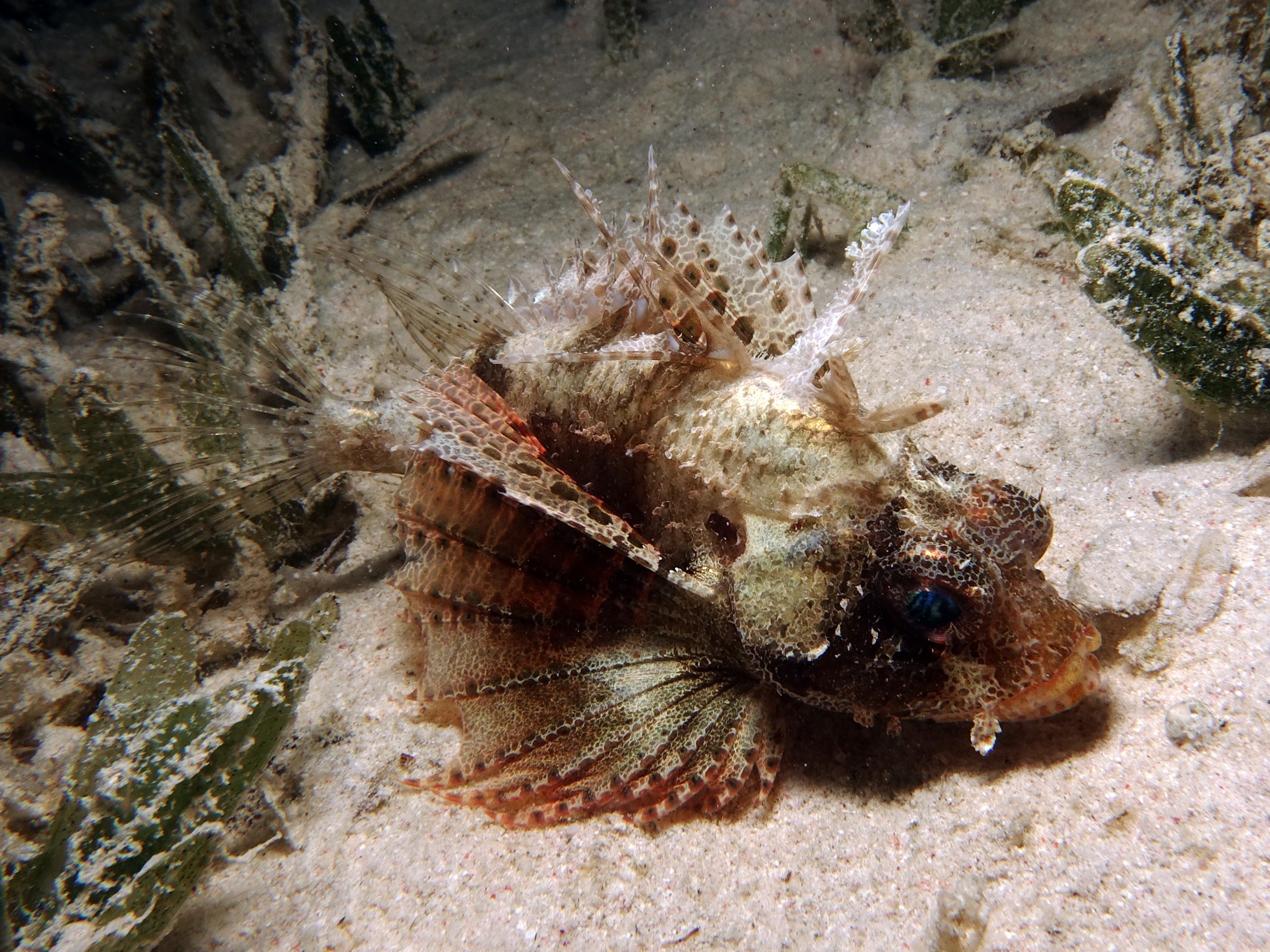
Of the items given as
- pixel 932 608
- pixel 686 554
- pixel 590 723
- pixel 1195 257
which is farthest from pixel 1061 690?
pixel 1195 257

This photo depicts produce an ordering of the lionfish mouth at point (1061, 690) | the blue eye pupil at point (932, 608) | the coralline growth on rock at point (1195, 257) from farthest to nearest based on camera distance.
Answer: the coralline growth on rock at point (1195, 257), the blue eye pupil at point (932, 608), the lionfish mouth at point (1061, 690)

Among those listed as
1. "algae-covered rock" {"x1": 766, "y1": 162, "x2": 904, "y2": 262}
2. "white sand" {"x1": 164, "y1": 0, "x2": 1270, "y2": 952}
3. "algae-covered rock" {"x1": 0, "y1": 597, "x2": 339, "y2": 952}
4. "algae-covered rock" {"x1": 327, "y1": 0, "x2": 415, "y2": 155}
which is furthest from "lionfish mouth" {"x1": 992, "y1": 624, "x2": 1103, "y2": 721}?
"algae-covered rock" {"x1": 327, "y1": 0, "x2": 415, "y2": 155}

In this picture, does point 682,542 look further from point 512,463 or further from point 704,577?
point 512,463

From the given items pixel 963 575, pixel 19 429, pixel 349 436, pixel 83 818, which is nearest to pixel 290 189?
pixel 19 429

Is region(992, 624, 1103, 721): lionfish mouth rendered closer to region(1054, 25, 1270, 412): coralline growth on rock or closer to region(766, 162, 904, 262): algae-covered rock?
region(1054, 25, 1270, 412): coralline growth on rock

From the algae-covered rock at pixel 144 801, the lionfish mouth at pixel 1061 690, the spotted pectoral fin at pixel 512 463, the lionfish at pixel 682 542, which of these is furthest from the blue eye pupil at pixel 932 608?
the algae-covered rock at pixel 144 801

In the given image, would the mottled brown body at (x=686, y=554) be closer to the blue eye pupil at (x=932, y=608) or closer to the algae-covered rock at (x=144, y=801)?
the blue eye pupil at (x=932, y=608)

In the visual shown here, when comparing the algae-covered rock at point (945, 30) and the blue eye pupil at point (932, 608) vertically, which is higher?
the algae-covered rock at point (945, 30)
